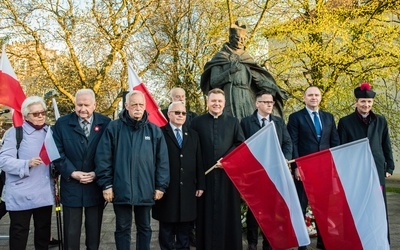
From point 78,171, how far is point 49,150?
38cm

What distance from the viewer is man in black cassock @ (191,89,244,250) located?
4754 mm

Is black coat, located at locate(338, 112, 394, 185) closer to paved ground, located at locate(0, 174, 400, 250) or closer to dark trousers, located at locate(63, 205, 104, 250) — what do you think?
paved ground, located at locate(0, 174, 400, 250)

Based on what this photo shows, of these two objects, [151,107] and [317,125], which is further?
[151,107]

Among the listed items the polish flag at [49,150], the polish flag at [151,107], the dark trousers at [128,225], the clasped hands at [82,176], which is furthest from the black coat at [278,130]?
the polish flag at [49,150]

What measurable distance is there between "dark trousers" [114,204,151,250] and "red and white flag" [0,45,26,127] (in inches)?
73.6

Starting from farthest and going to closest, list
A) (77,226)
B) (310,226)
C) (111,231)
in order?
(111,231), (310,226), (77,226)


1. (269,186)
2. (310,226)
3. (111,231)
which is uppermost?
(269,186)

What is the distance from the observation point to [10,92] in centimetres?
523

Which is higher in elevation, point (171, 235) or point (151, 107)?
point (151, 107)

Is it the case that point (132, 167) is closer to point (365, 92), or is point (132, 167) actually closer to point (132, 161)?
point (132, 161)

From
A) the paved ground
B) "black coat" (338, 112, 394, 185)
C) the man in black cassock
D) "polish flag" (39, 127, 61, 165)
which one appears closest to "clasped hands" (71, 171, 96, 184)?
"polish flag" (39, 127, 61, 165)

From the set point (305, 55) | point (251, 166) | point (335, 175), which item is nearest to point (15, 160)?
point (251, 166)

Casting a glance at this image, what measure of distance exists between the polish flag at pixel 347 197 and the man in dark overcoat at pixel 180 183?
113 cm

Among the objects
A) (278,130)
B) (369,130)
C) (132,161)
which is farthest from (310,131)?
(132,161)
